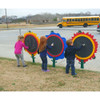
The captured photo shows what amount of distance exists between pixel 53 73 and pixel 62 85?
1010mm

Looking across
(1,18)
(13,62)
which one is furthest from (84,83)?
(1,18)

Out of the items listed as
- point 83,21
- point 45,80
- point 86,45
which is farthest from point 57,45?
point 83,21

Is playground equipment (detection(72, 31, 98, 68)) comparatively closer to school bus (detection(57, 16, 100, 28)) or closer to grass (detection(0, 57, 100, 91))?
grass (detection(0, 57, 100, 91))

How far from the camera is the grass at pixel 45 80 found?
3.97 metres

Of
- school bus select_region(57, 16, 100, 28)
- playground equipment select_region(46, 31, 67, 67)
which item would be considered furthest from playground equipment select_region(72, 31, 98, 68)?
school bus select_region(57, 16, 100, 28)

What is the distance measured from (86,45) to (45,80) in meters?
1.81

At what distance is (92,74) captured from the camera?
494 cm

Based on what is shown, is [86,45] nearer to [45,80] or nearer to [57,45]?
[57,45]

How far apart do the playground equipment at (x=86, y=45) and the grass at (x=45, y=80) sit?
50cm

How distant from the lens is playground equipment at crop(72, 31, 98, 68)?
5.12 metres

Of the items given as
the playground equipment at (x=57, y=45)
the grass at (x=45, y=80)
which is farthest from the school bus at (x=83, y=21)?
the grass at (x=45, y=80)

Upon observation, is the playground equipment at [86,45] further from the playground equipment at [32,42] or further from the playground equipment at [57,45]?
the playground equipment at [32,42]

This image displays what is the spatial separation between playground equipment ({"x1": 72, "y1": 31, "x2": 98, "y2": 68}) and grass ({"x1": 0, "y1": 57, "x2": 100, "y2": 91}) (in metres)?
0.50

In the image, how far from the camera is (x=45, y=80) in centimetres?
451
